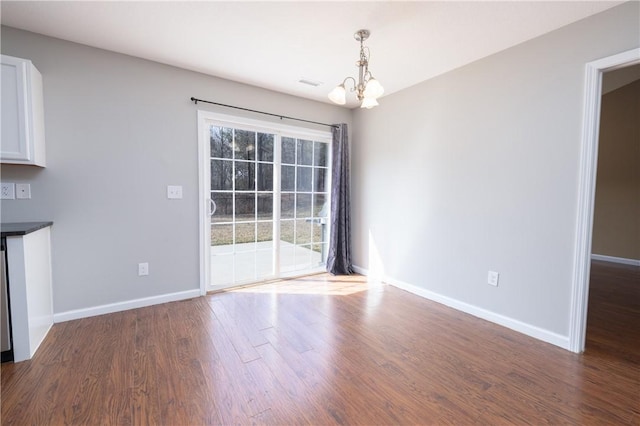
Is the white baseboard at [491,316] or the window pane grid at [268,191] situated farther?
the window pane grid at [268,191]

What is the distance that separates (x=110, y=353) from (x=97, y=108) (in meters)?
A: 2.16

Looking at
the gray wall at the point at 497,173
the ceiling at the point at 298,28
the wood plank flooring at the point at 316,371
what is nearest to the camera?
the wood plank flooring at the point at 316,371

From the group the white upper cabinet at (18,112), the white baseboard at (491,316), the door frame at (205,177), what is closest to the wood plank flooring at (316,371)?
the white baseboard at (491,316)

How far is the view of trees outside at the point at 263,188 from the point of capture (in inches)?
135

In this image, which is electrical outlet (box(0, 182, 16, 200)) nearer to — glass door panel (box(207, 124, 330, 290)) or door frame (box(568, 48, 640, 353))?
glass door panel (box(207, 124, 330, 290))

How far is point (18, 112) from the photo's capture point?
214cm

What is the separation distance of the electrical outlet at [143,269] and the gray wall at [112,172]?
1.5 inches

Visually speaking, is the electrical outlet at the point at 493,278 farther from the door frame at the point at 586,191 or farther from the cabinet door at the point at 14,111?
the cabinet door at the point at 14,111

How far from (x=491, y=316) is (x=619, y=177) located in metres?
4.72

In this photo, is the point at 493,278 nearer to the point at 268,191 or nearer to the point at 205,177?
the point at 268,191

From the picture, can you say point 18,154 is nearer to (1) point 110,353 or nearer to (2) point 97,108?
(2) point 97,108

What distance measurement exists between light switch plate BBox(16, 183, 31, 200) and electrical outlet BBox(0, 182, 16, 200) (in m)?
0.02

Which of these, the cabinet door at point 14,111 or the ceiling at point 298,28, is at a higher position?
the ceiling at point 298,28

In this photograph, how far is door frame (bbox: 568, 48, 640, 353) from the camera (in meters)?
2.08
